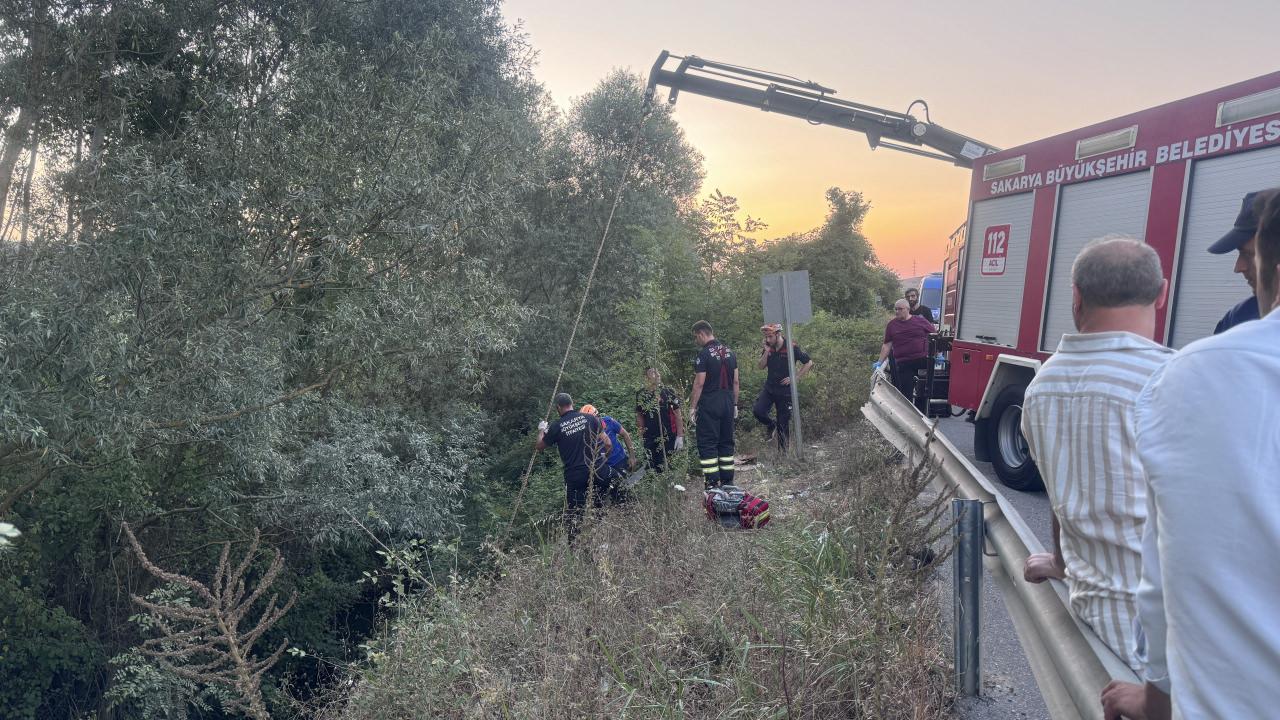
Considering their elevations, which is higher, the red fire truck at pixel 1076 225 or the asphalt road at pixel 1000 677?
the red fire truck at pixel 1076 225

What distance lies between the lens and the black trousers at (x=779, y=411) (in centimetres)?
1077

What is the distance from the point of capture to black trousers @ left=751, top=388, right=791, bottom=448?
1077 centimetres

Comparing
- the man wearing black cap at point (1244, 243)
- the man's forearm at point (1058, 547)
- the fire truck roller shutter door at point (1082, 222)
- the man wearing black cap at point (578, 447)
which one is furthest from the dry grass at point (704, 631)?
the fire truck roller shutter door at point (1082, 222)

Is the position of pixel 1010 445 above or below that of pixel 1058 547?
below

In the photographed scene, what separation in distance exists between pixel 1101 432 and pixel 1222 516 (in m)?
1.07

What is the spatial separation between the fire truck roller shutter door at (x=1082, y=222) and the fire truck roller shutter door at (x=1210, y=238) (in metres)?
0.43

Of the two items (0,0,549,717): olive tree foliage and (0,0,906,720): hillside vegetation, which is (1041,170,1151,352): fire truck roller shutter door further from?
(0,0,549,717): olive tree foliage

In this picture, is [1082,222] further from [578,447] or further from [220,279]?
[220,279]

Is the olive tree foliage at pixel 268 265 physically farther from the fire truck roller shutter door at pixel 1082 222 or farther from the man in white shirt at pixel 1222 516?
the man in white shirt at pixel 1222 516

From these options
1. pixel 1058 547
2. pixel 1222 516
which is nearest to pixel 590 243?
pixel 1058 547

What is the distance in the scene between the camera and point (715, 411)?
8.42 m

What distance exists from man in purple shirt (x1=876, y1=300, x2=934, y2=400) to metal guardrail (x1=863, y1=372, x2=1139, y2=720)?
22.8 feet

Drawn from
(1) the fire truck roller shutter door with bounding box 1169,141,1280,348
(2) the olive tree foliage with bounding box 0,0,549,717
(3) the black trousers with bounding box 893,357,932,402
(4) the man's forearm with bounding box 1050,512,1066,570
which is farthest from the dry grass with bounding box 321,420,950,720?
(3) the black trousers with bounding box 893,357,932,402

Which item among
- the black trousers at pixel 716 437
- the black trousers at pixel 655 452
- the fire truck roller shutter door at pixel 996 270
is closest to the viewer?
the fire truck roller shutter door at pixel 996 270
